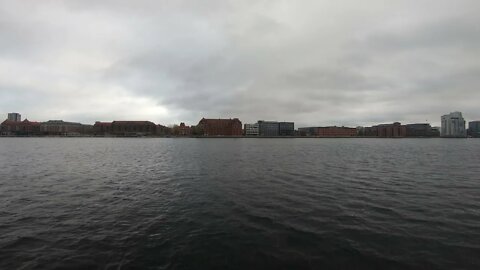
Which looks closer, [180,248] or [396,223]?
[180,248]

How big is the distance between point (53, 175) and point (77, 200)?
14.3 meters

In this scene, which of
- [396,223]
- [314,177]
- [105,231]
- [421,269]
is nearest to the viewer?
[421,269]

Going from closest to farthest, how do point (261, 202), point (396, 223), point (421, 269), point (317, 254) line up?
point (421, 269)
point (317, 254)
point (396, 223)
point (261, 202)

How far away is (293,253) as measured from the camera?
11.0m

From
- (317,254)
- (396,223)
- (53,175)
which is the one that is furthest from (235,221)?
(53,175)

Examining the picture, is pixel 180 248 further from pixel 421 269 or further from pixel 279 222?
pixel 421 269

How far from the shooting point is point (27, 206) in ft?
58.7

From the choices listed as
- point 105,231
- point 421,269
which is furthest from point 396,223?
point 105,231

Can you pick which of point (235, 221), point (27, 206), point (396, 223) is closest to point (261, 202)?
point (235, 221)

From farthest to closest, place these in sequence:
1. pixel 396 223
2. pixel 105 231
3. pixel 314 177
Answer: pixel 314 177 < pixel 396 223 < pixel 105 231

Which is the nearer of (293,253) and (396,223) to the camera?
(293,253)

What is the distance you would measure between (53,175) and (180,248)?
25.7 m

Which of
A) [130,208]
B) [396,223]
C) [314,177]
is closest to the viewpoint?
[396,223]

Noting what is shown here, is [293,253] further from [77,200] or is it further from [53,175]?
[53,175]
